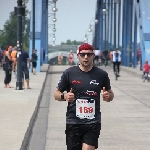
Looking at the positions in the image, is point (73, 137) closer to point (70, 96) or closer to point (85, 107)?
point (85, 107)

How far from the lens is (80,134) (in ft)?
26.7

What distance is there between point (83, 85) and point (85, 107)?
246 millimetres

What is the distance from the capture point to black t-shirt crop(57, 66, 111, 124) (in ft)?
26.5

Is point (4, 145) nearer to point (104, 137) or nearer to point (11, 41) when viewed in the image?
point (104, 137)

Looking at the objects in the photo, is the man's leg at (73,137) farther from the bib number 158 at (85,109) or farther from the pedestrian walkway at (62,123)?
the pedestrian walkway at (62,123)

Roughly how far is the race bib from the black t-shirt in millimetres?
31

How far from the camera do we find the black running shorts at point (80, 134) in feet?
26.5

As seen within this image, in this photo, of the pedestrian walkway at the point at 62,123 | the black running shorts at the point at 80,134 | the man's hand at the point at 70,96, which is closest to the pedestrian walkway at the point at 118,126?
the pedestrian walkway at the point at 62,123

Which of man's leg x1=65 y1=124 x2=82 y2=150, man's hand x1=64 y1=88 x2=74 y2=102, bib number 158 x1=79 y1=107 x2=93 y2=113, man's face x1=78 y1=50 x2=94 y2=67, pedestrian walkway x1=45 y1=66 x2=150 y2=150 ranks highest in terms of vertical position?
man's face x1=78 y1=50 x2=94 y2=67

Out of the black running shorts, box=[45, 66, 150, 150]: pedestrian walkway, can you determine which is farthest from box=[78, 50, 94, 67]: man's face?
box=[45, 66, 150, 150]: pedestrian walkway

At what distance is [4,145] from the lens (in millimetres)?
10727

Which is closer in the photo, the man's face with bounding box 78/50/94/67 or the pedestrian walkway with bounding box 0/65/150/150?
the man's face with bounding box 78/50/94/67

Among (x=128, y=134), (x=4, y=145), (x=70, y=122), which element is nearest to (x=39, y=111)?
(x=128, y=134)

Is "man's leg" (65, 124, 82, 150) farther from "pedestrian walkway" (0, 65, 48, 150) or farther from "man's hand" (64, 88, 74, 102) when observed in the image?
"pedestrian walkway" (0, 65, 48, 150)
